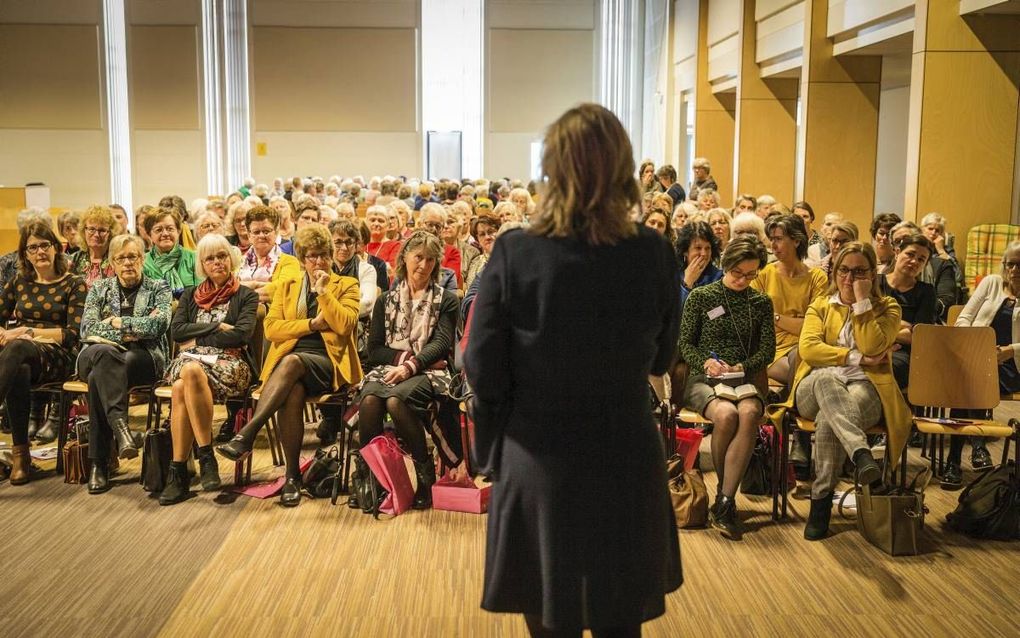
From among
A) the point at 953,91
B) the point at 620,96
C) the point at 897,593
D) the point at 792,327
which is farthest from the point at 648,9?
the point at 897,593

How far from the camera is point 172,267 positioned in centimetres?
653

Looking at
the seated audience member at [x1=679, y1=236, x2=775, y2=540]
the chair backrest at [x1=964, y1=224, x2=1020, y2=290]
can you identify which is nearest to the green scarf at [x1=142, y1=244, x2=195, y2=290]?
the seated audience member at [x1=679, y1=236, x2=775, y2=540]

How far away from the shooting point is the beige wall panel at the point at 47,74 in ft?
72.2

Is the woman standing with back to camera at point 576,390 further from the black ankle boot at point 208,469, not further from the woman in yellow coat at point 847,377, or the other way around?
the black ankle boot at point 208,469

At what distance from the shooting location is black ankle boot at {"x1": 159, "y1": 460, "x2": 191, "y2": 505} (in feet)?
16.4

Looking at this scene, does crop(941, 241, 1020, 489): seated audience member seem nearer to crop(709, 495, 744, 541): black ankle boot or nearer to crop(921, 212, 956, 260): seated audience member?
crop(709, 495, 744, 541): black ankle boot

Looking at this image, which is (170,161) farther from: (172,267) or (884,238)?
(884,238)

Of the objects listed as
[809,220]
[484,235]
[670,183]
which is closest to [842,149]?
[670,183]

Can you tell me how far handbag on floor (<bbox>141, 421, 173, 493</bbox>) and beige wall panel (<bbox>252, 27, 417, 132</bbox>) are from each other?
18893 millimetres

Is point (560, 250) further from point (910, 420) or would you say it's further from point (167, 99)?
point (167, 99)

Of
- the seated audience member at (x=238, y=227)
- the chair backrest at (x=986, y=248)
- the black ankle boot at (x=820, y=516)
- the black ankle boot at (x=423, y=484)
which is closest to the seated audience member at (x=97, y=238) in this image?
the seated audience member at (x=238, y=227)

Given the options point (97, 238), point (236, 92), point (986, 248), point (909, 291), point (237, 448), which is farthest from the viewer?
point (236, 92)

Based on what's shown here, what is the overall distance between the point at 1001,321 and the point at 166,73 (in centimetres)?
2081

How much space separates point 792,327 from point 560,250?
373 cm
